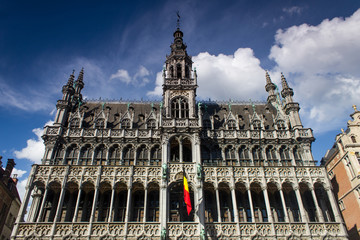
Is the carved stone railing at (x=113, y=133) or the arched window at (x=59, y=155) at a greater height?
the carved stone railing at (x=113, y=133)

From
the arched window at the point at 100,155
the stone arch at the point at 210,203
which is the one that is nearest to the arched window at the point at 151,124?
the arched window at the point at 100,155

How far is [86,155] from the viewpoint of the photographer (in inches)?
1348

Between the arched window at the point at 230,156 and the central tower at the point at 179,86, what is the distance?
6224 mm

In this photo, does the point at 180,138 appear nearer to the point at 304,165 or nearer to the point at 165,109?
the point at 165,109

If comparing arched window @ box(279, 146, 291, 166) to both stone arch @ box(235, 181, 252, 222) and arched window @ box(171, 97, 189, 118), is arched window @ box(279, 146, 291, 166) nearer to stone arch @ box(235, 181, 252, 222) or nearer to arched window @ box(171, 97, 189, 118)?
stone arch @ box(235, 181, 252, 222)

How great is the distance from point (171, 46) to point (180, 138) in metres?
19.4

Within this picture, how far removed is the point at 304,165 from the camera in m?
33.1

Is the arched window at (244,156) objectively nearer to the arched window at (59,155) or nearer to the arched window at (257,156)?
the arched window at (257,156)

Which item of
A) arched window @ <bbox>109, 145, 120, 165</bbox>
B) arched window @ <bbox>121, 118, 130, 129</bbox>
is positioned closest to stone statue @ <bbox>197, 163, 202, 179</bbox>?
arched window @ <bbox>109, 145, 120, 165</bbox>

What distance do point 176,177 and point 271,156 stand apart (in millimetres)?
13284

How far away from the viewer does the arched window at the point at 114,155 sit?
1331 inches

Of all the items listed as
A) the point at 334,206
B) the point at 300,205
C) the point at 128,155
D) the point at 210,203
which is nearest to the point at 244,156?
the point at 210,203

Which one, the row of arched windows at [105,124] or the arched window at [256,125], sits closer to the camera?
the row of arched windows at [105,124]

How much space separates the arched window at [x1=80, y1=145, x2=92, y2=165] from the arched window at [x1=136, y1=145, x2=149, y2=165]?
19.5 feet
